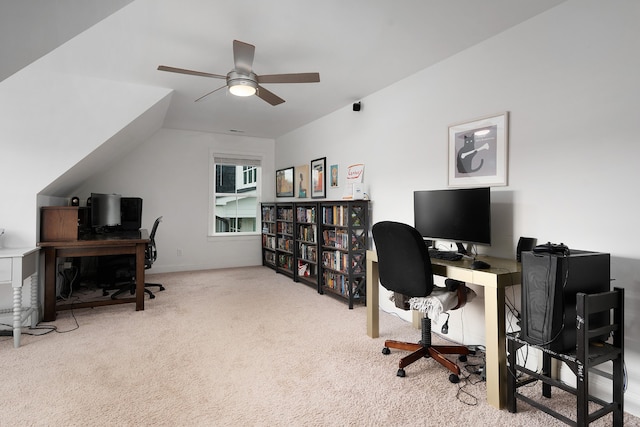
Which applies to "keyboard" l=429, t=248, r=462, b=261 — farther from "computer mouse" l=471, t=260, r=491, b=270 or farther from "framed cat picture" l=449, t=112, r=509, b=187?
"framed cat picture" l=449, t=112, r=509, b=187

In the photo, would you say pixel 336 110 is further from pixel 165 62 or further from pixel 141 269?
pixel 141 269

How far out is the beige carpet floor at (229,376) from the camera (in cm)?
Result: 188

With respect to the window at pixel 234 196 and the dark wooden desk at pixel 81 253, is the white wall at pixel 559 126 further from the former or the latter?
the window at pixel 234 196

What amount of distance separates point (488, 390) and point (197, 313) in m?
2.83

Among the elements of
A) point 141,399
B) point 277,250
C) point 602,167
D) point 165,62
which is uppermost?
Answer: point 165,62

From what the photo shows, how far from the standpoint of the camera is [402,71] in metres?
3.31

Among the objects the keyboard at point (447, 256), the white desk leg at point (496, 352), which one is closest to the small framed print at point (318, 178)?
the keyboard at point (447, 256)

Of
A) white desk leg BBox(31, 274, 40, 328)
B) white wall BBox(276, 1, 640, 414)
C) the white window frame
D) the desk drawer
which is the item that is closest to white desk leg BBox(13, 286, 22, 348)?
the desk drawer

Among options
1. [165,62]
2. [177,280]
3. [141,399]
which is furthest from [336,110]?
[141,399]

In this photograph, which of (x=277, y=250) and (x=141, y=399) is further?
(x=277, y=250)

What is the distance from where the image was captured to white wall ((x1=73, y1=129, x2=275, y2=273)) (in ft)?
18.0

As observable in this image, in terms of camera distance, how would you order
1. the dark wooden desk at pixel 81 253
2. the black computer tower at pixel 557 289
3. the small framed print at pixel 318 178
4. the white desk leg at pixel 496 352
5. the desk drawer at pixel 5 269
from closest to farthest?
1. the black computer tower at pixel 557 289
2. the white desk leg at pixel 496 352
3. the desk drawer at pixel 5 269
4. the dark wooden desk at pixel 81 253
5. the small framed print at pixel 318 178

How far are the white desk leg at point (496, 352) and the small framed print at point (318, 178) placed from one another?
3.19m

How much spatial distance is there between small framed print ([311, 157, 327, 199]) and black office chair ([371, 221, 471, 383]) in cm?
253
